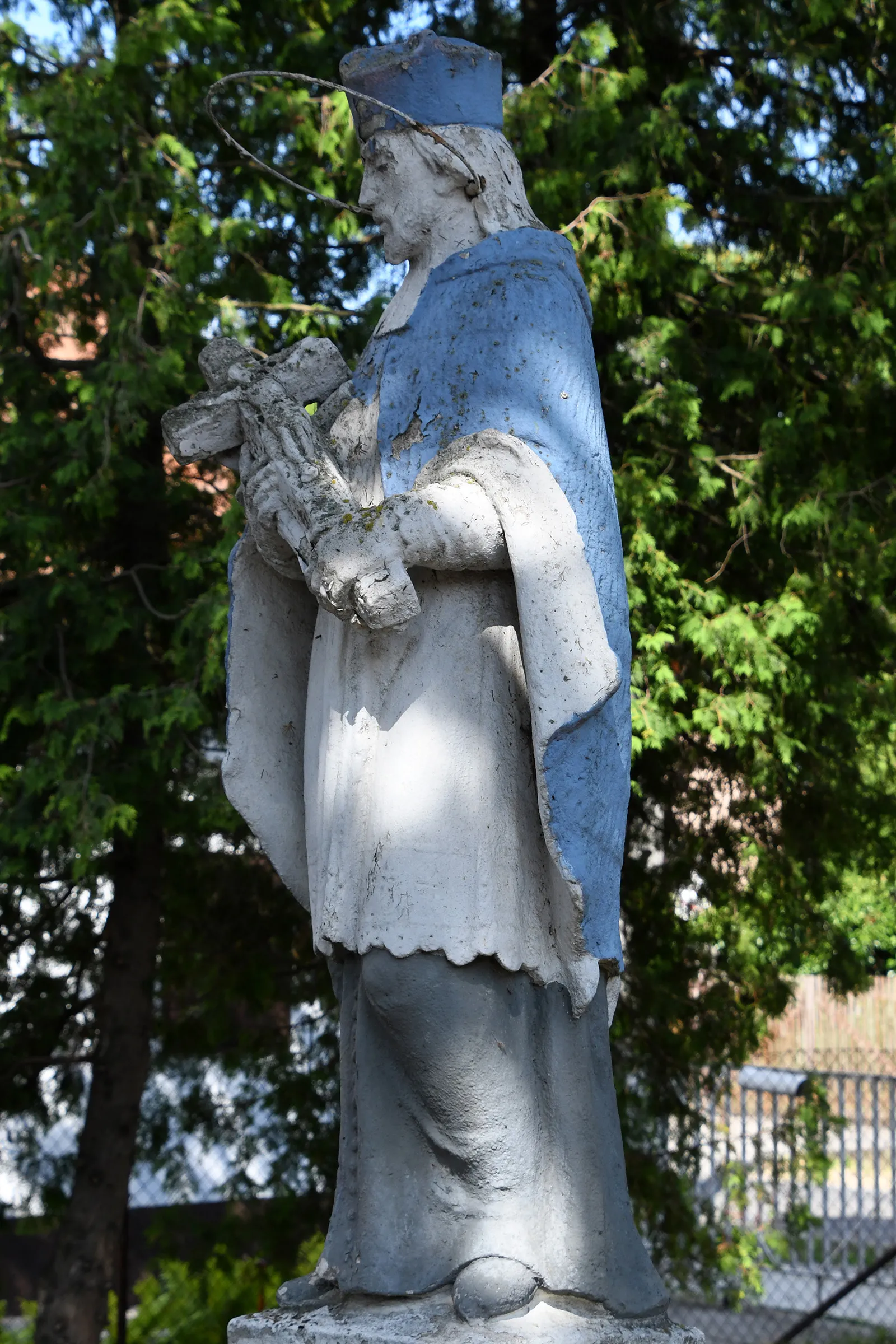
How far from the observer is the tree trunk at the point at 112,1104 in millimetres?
7387

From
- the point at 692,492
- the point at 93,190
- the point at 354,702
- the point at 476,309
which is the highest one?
the point at 93,190

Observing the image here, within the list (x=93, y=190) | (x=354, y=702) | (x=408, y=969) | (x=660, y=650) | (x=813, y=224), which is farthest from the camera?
(x=813, y=224)

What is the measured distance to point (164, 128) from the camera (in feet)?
23.8

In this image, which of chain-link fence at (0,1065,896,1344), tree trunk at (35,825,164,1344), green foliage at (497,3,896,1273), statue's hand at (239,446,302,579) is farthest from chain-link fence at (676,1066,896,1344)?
statue's hand at (239,446,302,579)

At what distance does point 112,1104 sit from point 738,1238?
3.22 metres

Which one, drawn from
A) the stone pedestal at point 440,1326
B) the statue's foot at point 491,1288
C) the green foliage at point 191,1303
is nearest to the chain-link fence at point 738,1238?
the green foliage at point 191,1303

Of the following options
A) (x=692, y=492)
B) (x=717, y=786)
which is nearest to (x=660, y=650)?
(x=692, y=492)

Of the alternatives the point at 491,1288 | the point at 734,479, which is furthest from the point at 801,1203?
the point at 491,1288

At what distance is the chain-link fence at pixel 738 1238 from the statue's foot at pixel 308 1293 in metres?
5.33

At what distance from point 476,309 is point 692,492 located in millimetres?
4416

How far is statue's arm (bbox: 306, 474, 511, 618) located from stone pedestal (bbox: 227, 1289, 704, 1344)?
1.07 m

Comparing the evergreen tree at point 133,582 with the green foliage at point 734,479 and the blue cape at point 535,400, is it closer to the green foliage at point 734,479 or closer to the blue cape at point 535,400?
the green foliage at point 734,479

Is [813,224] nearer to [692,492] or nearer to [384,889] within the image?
[692,492]

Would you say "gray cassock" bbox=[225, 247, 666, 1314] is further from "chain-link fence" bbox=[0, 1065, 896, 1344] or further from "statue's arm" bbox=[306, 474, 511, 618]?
"chain-link fence" bbox=[0, 1065, 896, 1344]
